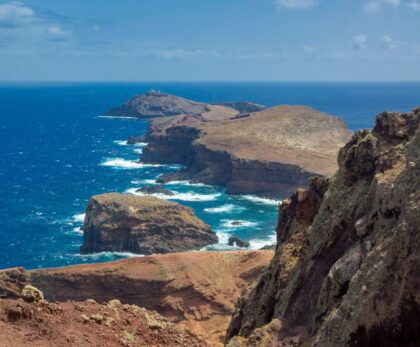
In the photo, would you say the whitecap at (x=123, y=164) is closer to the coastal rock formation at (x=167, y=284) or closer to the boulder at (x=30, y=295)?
the coastal rock formation at (x=167, y=284)

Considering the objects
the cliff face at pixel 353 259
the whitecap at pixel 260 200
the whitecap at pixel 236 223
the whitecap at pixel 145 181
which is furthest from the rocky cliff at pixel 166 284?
the whitecap at pixel 145 181

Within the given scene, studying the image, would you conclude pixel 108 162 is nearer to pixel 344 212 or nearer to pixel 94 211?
pixel 94 211

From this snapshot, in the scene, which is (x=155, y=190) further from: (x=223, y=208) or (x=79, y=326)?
(x=79, y=326)

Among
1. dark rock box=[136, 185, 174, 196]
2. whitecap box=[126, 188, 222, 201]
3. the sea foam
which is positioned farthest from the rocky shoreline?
dark rock box=[136, 185, 174, 196]

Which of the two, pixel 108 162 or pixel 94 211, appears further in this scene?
pixel 108 162

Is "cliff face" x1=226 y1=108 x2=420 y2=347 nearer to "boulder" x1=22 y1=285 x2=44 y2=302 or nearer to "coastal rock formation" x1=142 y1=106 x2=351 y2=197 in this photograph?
"boulder" x1=22 y1=285 x2=44 y2=302

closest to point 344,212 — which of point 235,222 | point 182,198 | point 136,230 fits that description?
point 136,230
